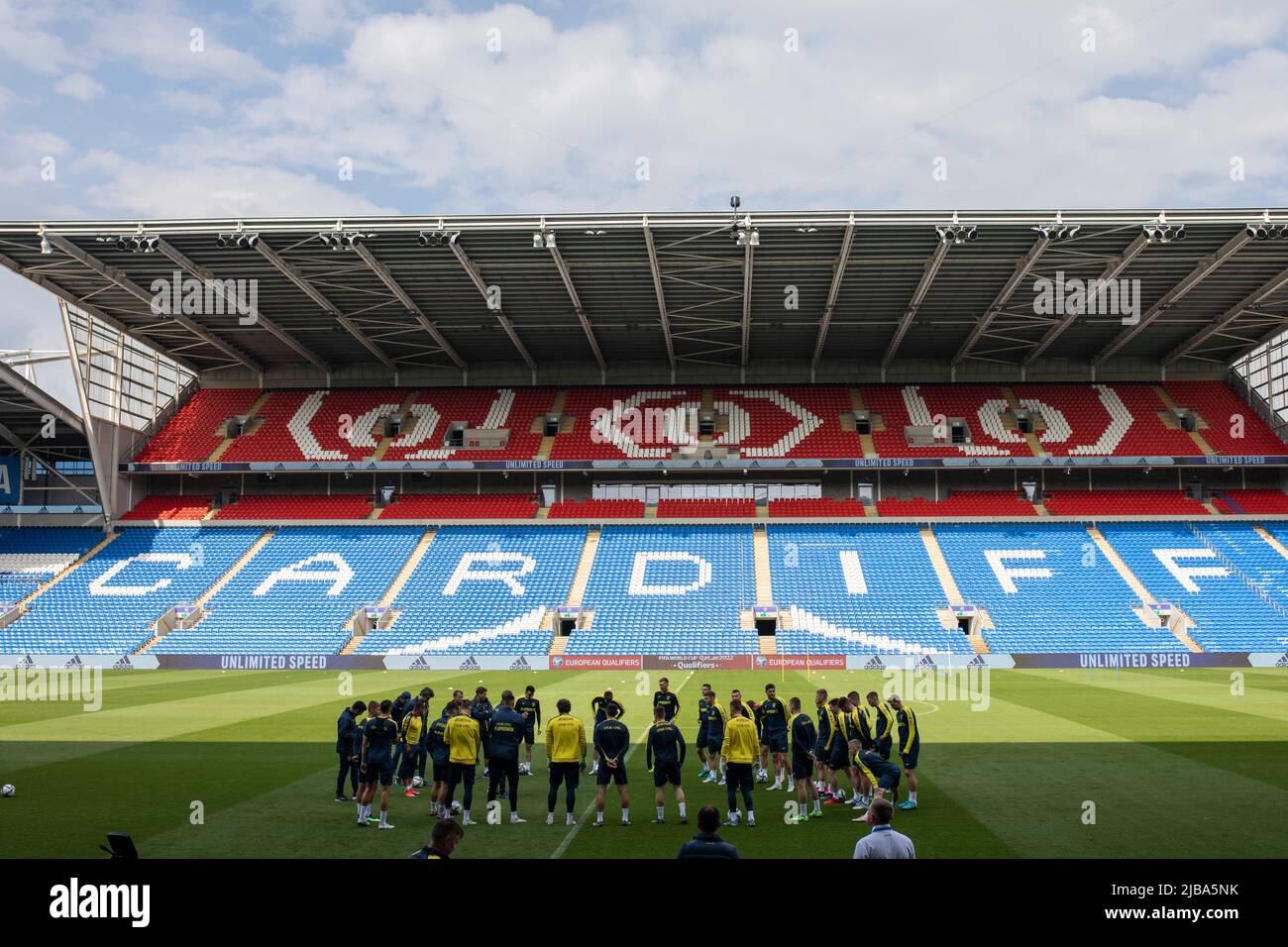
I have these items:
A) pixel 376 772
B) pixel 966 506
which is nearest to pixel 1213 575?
pixel 966 506

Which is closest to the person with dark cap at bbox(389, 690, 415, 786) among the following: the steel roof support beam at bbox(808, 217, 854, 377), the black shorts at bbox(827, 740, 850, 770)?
the black shorts at bbox(827, 740, 850, 770)

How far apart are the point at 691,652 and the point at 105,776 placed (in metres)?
25.1

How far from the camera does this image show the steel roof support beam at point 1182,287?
38031 mm

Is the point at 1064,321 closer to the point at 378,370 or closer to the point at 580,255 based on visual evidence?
the point at 580,255

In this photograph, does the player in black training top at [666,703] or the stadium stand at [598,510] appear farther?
the stadium stand at [598,510]

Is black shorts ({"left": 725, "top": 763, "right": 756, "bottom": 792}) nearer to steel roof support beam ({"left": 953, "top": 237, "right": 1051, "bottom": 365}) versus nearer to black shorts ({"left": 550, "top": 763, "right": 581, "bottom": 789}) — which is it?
black shorts ({"left": 550, "top": 763, "right": 581, "bottom": 789})

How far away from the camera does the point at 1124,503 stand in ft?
165

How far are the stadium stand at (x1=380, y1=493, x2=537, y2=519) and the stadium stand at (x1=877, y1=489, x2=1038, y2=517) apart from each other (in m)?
18.9

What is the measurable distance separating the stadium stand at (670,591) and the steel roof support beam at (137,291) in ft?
74.3

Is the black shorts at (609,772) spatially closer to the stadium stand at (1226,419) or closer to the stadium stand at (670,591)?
the stadium stand at (670,591)

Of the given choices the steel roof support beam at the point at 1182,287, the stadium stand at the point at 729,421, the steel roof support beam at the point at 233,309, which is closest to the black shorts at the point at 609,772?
the steel roof support beam at the point at 233,309

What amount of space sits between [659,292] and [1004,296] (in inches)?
603
